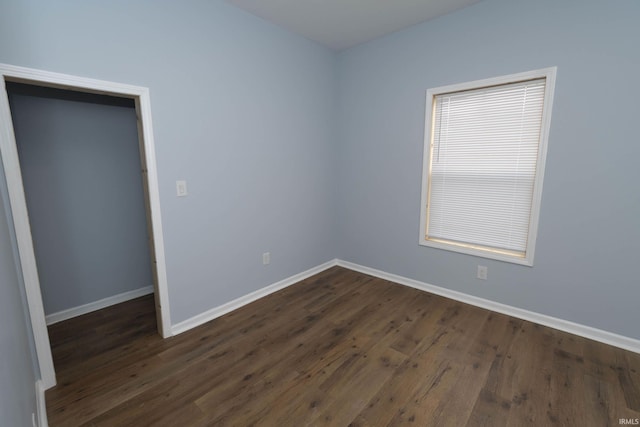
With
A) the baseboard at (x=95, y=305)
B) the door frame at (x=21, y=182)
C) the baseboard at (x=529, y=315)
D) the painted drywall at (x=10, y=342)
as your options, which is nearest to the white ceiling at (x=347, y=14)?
the door frame at (x=21, y=182)

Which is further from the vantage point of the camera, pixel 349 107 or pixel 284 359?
pixel 349 107

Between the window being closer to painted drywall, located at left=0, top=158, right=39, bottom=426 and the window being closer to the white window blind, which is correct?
the white window blind

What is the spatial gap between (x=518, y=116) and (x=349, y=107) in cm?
184

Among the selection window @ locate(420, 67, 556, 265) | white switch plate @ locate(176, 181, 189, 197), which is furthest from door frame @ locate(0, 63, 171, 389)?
window @ locate(420, 67, 556, 265)

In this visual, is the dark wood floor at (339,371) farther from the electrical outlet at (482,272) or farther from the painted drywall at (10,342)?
the painted drywall at (10,342)

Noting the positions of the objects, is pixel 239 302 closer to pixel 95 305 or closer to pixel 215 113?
pixel 95 305

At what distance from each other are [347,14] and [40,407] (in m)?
3.69

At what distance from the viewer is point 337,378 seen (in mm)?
1977

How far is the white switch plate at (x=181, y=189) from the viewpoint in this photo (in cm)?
239

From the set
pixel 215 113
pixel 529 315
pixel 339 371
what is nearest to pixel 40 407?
pixel 339 371

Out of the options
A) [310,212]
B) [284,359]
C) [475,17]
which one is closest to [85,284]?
[284,359]

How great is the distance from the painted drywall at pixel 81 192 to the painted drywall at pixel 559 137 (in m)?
2.89

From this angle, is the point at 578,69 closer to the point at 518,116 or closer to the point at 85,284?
the point at 518,116

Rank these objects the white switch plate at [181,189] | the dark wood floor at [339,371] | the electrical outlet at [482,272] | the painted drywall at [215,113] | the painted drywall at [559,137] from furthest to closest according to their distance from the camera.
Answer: the electrical outlet at [482,272] < the white switch plate at [181,189] < the painted drywall at [559,137] < the painted drywall at [215,113] < the dark wood floor at [339,371]
